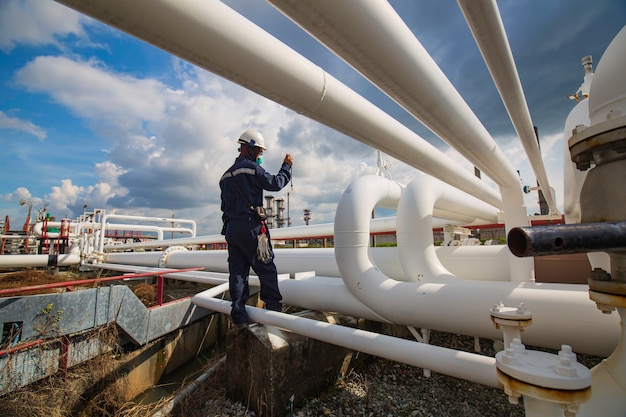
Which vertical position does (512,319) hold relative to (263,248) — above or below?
below

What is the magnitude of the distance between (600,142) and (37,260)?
9.51 meters

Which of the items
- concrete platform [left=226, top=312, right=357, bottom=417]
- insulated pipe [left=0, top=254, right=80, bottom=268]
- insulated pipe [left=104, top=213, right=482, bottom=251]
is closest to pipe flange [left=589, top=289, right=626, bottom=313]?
concrete platform [left=226, top=312, right=357, bottom=417]

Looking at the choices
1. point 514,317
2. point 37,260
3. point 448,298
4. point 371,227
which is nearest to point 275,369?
point 448,298

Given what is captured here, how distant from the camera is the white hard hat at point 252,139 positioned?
222cm

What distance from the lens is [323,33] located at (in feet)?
2.61

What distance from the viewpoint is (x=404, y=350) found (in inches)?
→ 51.2

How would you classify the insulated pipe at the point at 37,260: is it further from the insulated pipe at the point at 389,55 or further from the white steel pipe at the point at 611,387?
the white steel pipe at the point at 611,387

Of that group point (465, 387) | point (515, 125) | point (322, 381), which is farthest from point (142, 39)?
point (465, 387)

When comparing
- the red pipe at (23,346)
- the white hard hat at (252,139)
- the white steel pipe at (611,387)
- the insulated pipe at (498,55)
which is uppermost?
the white hard hat at (252,139)

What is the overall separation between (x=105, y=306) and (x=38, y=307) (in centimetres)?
46

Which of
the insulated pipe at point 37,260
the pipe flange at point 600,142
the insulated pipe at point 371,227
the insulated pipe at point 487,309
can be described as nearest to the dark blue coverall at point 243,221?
the insulated pipe at point 487,309

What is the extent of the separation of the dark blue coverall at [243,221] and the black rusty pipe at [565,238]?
1.54 metres

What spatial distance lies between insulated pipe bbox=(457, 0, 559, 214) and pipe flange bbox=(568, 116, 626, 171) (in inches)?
14.0

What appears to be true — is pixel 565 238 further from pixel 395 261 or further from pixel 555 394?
pixel 395 261
